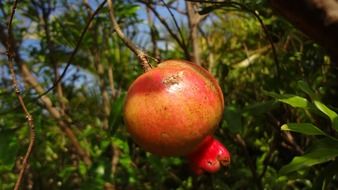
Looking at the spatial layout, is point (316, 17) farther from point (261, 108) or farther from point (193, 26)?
point (193, 26)

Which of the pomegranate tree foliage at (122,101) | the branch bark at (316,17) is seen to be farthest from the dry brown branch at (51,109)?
the branch bark at (316,17)

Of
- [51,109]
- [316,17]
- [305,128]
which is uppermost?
[316,17]

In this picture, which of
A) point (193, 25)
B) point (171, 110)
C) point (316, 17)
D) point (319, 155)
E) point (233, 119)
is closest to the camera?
point (316, 17)

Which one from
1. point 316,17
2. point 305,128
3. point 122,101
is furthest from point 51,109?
point 316,17

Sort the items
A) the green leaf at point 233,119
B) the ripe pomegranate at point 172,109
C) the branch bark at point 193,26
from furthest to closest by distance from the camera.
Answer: the branch bark at point 193,26, the green leaf at point 233,119, the ripe pomegranate at point 172,109

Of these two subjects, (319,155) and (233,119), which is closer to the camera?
(319,155)

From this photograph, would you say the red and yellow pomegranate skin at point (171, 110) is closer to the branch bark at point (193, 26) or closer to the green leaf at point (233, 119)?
the green leaf at point (233, 119)

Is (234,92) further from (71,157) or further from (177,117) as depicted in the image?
(177,117)

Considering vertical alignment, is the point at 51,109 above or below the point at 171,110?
below
